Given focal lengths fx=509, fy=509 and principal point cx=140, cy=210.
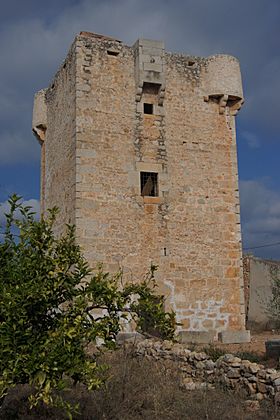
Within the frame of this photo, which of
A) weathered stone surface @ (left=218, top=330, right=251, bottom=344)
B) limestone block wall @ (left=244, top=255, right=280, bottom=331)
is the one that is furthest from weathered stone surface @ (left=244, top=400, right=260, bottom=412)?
limestone block wall @ (left=244, top=255, right=280, bottom=331)

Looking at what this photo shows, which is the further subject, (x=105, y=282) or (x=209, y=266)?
(x=209, y=266)

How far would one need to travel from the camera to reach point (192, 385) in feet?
28.1

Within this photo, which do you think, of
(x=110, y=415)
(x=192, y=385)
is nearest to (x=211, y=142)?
(x=192, y=385)

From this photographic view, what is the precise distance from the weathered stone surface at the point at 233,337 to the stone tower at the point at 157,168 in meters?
0.42

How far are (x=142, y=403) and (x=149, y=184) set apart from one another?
23.4 feet

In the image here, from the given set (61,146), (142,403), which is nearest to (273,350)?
(142,403)

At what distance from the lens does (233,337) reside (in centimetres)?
1330

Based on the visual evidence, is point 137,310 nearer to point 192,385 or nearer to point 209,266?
point 192,385

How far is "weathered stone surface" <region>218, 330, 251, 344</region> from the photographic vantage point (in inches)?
520

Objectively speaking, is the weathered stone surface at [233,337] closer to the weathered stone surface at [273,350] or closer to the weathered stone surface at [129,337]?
the weathered stone surface at [129,337]

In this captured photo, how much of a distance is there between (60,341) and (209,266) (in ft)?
30.8

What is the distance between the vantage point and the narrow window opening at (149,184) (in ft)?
44.7

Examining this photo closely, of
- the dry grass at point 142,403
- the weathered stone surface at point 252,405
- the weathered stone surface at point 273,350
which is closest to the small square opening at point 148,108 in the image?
the weathered stone surface at point 273,350

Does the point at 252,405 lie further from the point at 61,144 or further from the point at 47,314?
the point at 61,144
